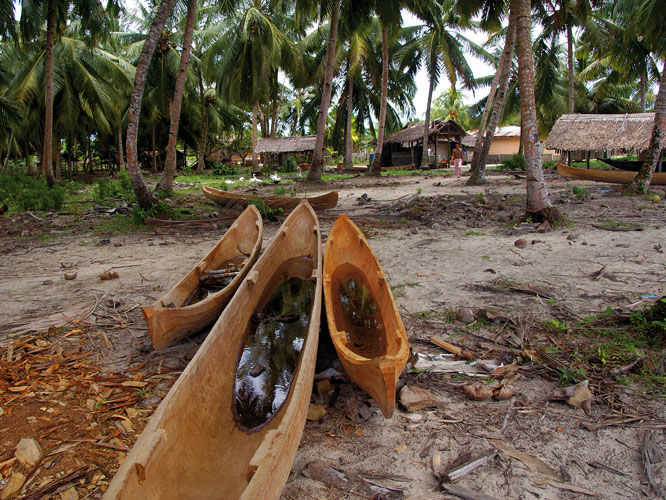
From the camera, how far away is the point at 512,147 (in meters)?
35.8

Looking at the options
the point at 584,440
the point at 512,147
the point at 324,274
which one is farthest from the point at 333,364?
the point at 512,147

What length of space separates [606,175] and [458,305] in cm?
1263

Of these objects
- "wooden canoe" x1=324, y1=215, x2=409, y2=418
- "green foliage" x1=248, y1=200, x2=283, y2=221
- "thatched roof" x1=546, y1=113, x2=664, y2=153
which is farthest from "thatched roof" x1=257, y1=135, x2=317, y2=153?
"wooden canoe" x1=324, y1=215, x2=409, y2=418

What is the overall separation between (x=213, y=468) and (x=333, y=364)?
1268 millimetres

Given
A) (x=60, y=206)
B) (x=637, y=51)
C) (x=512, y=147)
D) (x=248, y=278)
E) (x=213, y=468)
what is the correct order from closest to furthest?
(x=213, y=468) → (x=248, y=278) → (x=60, y=206) → (x=637, y=51) → (x=512, y=147)

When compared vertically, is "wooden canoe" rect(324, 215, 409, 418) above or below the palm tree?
below

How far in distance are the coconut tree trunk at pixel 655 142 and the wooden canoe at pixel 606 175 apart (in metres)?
3.23

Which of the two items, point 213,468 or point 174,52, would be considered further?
point 174,52

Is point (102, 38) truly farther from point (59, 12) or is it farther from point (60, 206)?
point (60, 206)

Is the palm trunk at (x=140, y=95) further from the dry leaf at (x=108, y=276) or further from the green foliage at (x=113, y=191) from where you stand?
the dry leaf at (x=108, y=276)

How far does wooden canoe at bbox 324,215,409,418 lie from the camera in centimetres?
215

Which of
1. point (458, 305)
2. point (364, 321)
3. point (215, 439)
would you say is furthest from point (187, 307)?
point (458, 305)

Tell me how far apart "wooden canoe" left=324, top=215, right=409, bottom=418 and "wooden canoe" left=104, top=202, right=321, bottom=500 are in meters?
0.33

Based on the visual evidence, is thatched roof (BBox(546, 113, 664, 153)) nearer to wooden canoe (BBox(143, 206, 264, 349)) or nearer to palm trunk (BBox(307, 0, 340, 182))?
palm trunk (BBox(307, 0, 340, 182))
